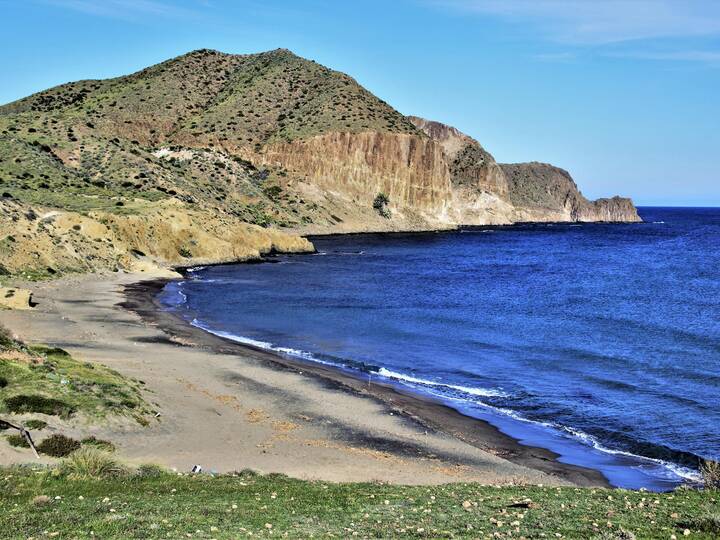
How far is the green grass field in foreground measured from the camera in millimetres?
12523

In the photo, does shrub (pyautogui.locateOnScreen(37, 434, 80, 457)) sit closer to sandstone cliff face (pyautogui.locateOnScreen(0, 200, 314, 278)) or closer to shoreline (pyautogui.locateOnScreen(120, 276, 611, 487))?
shoreline (pyautogui.locateOnScreen(120, 276, 611, 487))

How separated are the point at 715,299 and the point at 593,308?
41.8 ft

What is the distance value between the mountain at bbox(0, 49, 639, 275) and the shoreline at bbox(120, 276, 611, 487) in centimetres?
2711

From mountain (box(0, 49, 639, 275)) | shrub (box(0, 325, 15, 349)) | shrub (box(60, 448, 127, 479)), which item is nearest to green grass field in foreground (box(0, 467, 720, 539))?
shrub (box(60, 448, 127, 479))

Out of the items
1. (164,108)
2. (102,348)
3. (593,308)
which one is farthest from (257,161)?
(102,348)

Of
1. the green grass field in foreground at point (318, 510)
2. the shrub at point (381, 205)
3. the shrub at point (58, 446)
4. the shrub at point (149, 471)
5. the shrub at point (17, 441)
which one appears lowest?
the shrub at point (58, 446)

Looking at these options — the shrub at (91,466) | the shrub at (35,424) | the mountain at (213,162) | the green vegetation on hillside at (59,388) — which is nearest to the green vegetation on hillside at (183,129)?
the mountain at (213,162)

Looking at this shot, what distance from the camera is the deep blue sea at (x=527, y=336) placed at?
27.1 metres

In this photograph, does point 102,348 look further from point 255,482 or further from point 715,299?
point 715,299

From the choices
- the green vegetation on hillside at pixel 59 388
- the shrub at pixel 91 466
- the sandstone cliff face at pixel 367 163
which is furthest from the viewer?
the sandstone cliff face at pixel 367 163

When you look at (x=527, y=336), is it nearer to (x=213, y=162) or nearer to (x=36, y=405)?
(x=36, y=405)

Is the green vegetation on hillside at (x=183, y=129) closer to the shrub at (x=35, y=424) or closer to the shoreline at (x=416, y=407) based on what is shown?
the shoreline at (x=416, y=407)

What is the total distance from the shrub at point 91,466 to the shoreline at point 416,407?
31.0 ft

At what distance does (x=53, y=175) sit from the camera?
92.6 m
